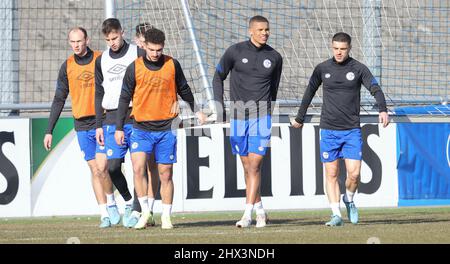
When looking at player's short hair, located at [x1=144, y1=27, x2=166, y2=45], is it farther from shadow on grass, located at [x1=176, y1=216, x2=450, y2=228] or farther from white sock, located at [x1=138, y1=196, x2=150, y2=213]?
shadow on grass, located at [x1=176, y1=216, x2=450, y2=228]

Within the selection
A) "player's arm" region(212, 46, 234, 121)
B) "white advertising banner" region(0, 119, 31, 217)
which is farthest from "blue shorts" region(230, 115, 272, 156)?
"white advertising banner" region(0, 119, 31, 217)

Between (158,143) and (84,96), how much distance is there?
1.36 metres

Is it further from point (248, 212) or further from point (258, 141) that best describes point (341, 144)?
point (248, 212)

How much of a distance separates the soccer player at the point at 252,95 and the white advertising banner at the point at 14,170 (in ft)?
12.7

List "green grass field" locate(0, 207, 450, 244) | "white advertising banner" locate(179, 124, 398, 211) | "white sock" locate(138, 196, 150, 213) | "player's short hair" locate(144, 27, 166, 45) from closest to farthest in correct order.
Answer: "green grass field" locate(0, 207, 450, 244)
"player's short hair" locate(144, 27, 166, 45)
"white sock" locate(138, 196, 150, 213)
"white advertising banner" locate(179, 124, 398, 211)

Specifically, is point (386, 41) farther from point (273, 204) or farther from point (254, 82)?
point (254, 82)

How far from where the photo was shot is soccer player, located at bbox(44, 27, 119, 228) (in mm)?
12859

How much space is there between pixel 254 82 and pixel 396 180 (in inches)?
167

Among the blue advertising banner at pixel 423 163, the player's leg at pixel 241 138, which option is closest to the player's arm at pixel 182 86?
the player's leg at pixel 241 138

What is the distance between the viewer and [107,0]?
15875 mm

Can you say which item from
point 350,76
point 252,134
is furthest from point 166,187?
point 350,76

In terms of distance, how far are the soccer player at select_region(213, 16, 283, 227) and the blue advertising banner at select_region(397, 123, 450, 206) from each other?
3.99 meters

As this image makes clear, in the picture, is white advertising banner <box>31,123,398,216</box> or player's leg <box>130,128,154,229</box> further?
white advertising banner <box>31,123,398,216</box>

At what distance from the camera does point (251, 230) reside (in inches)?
461
